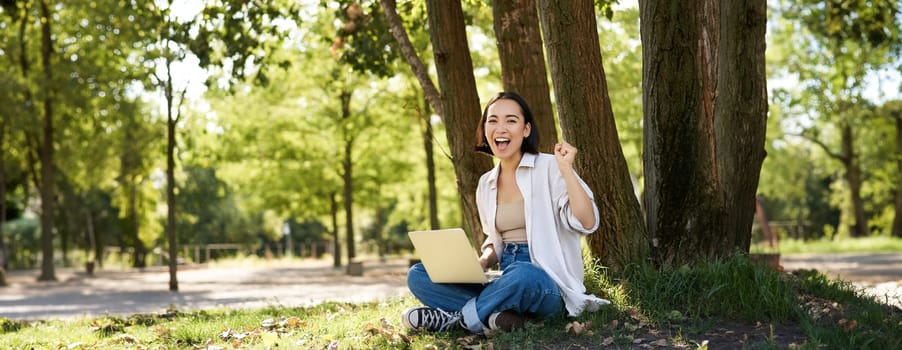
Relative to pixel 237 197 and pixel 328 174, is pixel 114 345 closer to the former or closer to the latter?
pixel 328 174

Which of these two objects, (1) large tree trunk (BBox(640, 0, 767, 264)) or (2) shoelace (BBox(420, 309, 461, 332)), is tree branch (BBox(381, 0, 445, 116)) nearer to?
(1) large tree trunk (BBox(640, 0, 767, 264))

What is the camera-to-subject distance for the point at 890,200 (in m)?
51.4

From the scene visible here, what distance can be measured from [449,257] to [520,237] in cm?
49

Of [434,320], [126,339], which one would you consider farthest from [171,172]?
[434,320]

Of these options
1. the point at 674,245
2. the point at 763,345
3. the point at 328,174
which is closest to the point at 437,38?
the point at 674,245

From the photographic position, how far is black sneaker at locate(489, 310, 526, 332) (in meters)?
5.54

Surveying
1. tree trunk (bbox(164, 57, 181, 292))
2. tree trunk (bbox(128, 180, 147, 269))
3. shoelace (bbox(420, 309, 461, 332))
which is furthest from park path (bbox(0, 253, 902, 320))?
tree trunk (bbox(128, 180, 147, 269))

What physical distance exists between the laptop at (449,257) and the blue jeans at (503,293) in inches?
3.4

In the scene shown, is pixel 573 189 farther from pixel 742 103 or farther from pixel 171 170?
pixel 171 170

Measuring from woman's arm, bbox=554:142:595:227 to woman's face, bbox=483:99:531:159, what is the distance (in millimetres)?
381

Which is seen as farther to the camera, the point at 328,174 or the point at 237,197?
the point at 237,197

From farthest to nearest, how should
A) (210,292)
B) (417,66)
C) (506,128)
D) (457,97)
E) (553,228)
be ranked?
(210,292)
(417,66)
(457,97)
(506,128)
(553,228)

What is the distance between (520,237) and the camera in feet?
19.1

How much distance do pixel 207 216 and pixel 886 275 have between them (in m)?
48.0
